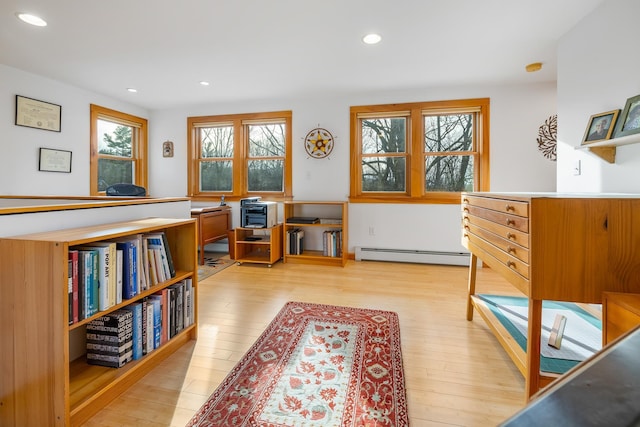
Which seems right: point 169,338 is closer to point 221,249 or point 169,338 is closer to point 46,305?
point 46,305

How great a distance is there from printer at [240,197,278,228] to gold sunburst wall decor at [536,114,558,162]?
10.8 ft

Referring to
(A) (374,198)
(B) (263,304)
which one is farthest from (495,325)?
(A) (374,198)

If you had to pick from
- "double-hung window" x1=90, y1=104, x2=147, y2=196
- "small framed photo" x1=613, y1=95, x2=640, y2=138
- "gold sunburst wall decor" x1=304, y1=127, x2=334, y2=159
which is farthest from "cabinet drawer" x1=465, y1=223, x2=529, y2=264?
"double-hung window" x1=90, y1=104, x2=147, y2=196

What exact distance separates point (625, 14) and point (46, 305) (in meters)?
3.37

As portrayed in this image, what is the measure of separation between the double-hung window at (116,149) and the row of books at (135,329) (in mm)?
3134

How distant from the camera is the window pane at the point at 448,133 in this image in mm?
3793

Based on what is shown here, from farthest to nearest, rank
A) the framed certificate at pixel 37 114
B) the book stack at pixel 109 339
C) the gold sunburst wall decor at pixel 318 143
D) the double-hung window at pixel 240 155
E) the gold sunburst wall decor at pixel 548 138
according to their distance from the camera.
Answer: the double-hung window at pixel 240 155, the gold sunburst wall decor at pixel 318 143, the gold sunburst wall decor at pixel 548 138, the framed certificate at pixel 37 114, the book stack at pixel 109 339

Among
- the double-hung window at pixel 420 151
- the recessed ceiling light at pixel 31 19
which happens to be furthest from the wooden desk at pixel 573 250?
the recessed ceiling light at pixel 31 19

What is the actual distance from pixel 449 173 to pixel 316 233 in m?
1.91

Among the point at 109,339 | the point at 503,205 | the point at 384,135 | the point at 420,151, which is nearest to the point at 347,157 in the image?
the point at 384,135

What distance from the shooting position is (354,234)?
4.08m

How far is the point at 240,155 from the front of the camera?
448 centimetres

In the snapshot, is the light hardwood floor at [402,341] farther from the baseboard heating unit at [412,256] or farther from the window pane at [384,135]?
the window pane at [384,135]

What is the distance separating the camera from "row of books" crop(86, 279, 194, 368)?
1457 millimetres
